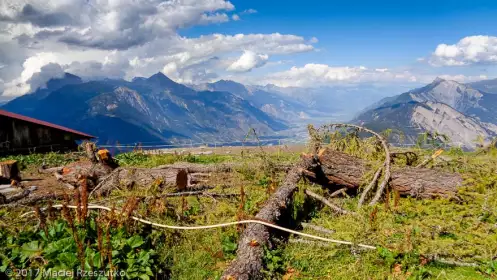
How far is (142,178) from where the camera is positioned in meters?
12.2

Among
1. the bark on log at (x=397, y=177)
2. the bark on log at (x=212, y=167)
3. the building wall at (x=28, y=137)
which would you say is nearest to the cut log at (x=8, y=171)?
the bark on log at (x=212, y=167)

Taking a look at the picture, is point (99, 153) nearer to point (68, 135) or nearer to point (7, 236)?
point (7, 236)

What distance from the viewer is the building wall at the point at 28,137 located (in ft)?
94.2

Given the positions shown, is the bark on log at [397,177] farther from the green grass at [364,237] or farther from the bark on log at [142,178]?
the bark on log at [142,178]

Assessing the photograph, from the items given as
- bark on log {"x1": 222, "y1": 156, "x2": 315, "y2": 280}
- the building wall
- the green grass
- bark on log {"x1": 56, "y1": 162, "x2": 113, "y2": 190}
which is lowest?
the green grass

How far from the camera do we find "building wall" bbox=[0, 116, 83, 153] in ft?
94.2

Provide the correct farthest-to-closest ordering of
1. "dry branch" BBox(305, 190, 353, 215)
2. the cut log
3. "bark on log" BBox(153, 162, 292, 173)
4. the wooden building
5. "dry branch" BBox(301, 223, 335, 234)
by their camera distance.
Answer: the wooden building < the cut log < "bark on log" BBox(153, 162, 292, 173) < "dry branch" BBox(305, 190, 353, 215) < "dry branch" BBox(301, 223, 335, 234)

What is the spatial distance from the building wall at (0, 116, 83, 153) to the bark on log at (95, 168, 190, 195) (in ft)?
64.8

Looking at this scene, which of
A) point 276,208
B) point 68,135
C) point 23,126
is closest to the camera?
point 276,208

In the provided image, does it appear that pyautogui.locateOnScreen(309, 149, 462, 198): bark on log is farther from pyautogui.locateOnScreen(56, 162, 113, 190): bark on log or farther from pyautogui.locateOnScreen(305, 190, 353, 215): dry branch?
pyautogui.locateOnScreen(56, 162, 113, 190): bark on log

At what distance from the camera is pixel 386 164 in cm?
1012

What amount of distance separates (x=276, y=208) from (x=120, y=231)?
335 centimetres

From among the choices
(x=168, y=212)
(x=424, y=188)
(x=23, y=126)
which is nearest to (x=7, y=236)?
(x=168, y=212)

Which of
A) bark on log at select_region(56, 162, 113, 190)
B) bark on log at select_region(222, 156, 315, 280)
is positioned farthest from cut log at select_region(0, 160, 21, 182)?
bark on log at select_region(222, 156, 315, 280)
